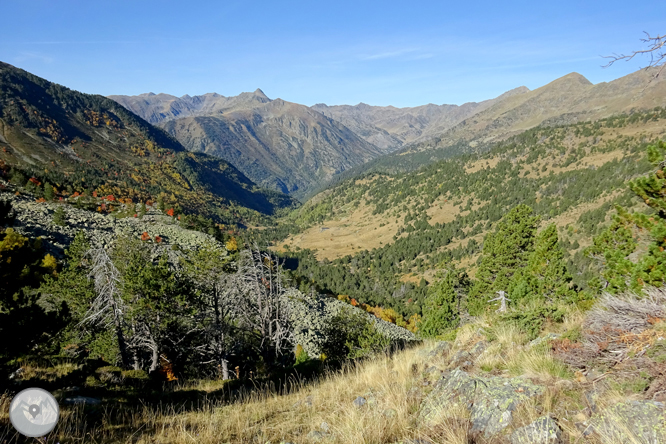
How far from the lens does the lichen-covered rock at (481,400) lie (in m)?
4.06

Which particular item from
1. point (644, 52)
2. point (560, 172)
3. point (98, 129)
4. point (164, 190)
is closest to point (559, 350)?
point (644, 52)

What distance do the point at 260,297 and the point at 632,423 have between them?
1684cm

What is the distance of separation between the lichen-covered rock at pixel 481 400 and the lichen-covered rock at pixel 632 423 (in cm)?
89

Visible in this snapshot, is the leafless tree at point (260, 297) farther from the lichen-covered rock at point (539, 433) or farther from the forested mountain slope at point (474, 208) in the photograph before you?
the forested mountain slope at point (474, 208)

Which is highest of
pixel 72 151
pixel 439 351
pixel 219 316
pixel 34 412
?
pixel 72 151

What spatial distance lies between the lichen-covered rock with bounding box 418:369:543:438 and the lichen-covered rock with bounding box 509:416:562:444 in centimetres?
31

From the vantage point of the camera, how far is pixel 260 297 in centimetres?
1828

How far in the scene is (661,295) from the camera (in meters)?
5.61

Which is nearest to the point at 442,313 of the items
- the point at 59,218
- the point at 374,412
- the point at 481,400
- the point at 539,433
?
the point at 481,400

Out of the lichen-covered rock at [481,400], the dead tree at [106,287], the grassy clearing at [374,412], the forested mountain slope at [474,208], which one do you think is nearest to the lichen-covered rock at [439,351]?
the grassy clearing at [374,412]

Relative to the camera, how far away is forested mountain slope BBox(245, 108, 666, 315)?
3575 inches

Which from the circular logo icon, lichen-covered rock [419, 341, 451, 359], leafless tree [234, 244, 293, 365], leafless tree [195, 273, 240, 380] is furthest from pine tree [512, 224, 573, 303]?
the circular logo icon

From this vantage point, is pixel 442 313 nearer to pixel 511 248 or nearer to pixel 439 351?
pixel 511 248

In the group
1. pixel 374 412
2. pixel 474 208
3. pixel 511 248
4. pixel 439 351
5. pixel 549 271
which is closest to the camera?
pixel 374 412
